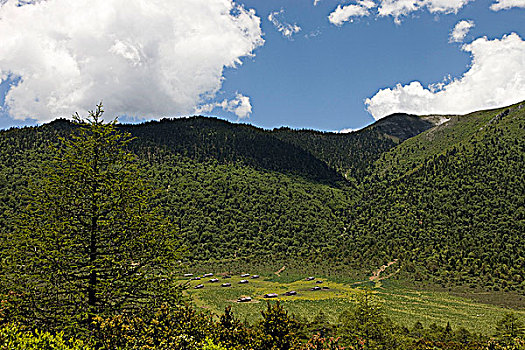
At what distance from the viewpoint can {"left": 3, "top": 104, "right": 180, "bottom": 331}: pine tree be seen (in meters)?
8.23

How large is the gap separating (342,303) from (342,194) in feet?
261

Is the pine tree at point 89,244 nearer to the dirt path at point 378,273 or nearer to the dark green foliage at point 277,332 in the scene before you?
the dark green foliage at point 277,332

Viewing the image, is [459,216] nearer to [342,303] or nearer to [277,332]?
[342,303]

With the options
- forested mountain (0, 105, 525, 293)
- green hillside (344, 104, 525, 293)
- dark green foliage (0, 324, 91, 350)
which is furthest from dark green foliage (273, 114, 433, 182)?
dark green foliage (0, 324, 91, 350)

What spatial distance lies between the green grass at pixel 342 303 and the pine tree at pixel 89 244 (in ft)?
74.2

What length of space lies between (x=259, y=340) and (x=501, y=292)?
52505 mm

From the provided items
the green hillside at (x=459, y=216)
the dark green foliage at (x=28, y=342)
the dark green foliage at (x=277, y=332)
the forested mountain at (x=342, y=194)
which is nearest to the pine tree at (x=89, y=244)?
the dark green foliage at (x=28, y=342)

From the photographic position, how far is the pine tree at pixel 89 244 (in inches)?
324

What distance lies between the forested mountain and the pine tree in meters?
41.5

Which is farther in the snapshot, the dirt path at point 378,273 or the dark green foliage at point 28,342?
the dirt path at point 378,273

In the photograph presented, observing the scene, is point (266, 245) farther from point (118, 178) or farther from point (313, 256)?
point (118, 178)

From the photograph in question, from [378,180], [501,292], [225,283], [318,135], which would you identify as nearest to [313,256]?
[225,283]

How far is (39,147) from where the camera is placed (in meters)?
98.2

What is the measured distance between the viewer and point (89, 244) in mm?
9211
